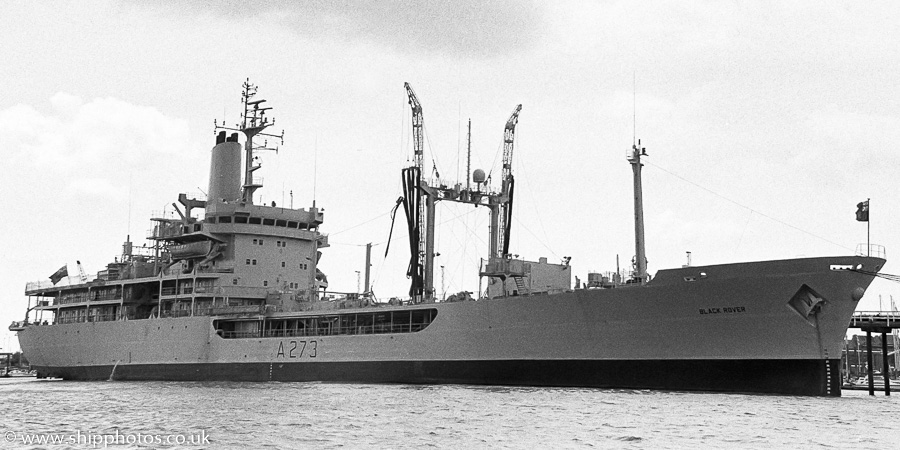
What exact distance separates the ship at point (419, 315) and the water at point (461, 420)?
1.57 meters

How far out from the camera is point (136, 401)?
101ft

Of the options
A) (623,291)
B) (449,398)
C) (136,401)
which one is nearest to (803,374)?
(623,291)

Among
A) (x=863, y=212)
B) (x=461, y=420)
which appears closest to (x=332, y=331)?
(x=461, y=420)

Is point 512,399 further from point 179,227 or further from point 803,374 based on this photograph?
point 179,227

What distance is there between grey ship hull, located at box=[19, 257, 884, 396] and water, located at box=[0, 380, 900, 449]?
45.7 inches

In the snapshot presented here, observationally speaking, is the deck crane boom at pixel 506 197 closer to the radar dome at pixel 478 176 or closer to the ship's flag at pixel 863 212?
the radar dome at pixel 478 176

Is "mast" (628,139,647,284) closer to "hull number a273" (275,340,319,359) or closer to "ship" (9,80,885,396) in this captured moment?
"ship" (9,80,885,396)

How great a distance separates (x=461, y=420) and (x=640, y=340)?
11.6 metres

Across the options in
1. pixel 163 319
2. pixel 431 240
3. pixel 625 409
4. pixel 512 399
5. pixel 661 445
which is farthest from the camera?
pixel 163 319

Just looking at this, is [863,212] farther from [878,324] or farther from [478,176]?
[478,176]

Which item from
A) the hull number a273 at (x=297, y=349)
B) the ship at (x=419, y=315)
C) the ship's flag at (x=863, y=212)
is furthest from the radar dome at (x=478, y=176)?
the ship's flag at (x=863, y=212)

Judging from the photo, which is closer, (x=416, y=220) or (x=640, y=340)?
(x=640, y=340)

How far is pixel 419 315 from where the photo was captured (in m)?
40.3

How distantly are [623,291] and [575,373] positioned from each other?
12.3ft
